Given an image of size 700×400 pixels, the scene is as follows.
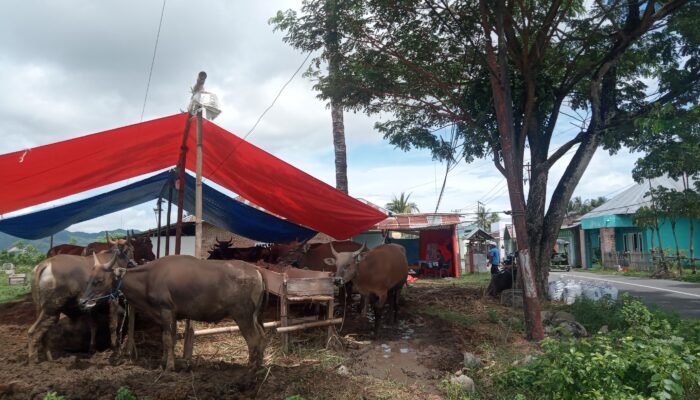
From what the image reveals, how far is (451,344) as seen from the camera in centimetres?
809

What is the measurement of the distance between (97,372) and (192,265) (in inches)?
63.5

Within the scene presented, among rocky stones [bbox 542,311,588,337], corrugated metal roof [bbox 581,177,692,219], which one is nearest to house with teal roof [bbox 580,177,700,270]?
corrugated metal roof [bbox 581,177,692,219]

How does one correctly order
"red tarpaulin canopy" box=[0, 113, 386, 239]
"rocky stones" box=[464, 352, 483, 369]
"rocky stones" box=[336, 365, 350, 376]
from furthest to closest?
"red tarpaulin canopy" box=[0, 113, 386, 239] < "rocky stones" box=[464, 352, 483, 369] < "rocky stones" box=[336, 365, 350, 376]

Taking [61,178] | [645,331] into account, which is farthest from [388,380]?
[61,178]

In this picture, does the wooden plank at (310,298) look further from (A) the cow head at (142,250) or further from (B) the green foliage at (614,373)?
(A) the cow head at (142,250)

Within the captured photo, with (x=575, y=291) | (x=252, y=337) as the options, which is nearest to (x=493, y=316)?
(x=575, y=291)

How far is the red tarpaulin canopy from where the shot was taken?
7551mm

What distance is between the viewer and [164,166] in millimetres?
10148

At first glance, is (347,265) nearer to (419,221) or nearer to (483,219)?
(419,221)

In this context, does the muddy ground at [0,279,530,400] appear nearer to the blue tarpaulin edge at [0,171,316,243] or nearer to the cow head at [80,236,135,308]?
the cow head at [80,236,135,308]

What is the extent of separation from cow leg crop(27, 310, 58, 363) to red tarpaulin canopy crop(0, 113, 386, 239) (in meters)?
2.39

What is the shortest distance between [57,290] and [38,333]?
597 millimetres

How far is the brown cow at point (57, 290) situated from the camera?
6590 millimetres

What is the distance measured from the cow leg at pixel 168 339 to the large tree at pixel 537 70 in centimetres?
751
